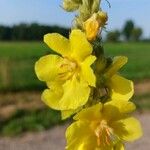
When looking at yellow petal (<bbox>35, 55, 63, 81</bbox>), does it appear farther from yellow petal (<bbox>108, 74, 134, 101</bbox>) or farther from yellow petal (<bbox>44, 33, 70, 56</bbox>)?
yellow petal (<bbox>108, 74, 134, 101</bbox>)

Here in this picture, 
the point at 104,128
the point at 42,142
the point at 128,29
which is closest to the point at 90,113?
the point at 104,128

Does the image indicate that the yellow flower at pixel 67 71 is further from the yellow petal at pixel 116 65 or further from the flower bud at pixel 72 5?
the flower bud at pixel 72 5

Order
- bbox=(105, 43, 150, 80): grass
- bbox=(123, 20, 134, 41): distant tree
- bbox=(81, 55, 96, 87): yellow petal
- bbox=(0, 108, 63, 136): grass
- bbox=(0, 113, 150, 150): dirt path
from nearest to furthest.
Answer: bbox=(81, 55, 96, 87): yellow petal < bbox=(0, 113, 150, 150): dirt path < bbox=(0, 108, 63, 136): grass < bbox=(105, 43, 150, 80): grass < bbox=(123, 20, 134, 41): distant tree

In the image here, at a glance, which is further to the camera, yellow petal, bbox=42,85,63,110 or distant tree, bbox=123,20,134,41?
distant tree, bbox=123,20,134,41

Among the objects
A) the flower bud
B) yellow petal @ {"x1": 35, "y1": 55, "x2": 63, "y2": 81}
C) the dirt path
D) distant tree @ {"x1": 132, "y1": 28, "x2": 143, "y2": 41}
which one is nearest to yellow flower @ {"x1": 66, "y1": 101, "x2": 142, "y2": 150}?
yellow petal @ {"x1": 35, "y1": 55, "x2": 63, "y2": 81}

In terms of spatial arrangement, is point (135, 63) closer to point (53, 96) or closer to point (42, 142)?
point (42, 142)
